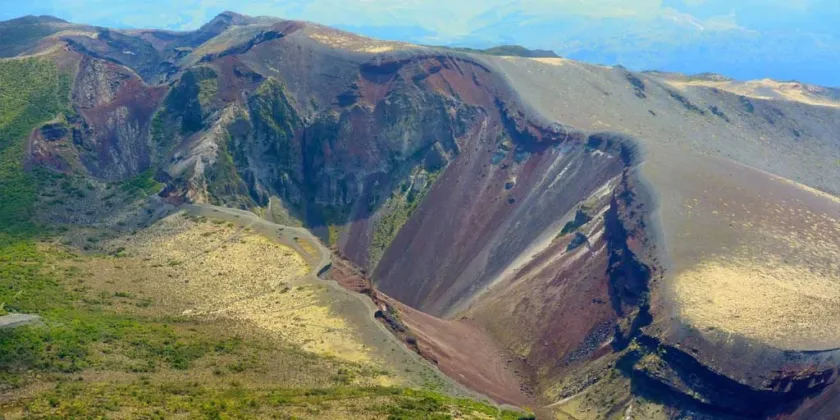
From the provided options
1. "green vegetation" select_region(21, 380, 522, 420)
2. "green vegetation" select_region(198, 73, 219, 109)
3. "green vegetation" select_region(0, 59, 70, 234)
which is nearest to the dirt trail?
"green vegetation" select_region(21, 380, 522, 420)

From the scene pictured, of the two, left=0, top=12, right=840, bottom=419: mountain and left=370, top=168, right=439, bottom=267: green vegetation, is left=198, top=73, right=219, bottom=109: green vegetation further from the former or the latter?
left=370, top=168, right=439, bottom=267: green vegetation

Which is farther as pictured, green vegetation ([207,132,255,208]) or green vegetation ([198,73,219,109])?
green vegetation ([198,73,219,109])

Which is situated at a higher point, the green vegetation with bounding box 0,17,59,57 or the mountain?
the green vegetation with bounding box 0,17,59,57

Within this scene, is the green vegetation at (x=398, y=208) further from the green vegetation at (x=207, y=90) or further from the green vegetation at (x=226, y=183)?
the green vegetation at (x=207, y=90)

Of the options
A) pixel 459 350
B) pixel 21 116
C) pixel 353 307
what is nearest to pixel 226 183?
pixel 21 116

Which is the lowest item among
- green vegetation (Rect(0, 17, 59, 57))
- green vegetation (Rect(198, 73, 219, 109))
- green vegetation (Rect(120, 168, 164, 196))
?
green vegetation (Rect(120, 168, 164, 196))

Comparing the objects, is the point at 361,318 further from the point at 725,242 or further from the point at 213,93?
the point at 213,93
